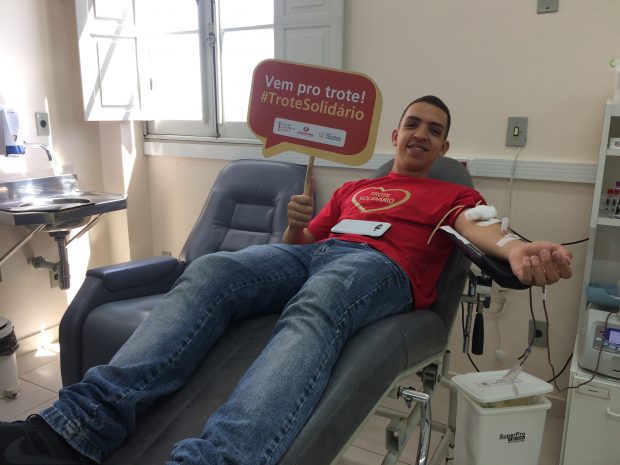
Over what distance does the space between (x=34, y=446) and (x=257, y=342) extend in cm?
54

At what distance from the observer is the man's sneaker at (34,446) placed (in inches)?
32.6

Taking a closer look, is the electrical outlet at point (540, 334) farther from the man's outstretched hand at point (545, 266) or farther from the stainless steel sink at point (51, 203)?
the stainless steel sink at point (51, 203)

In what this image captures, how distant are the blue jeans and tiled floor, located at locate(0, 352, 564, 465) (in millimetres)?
692

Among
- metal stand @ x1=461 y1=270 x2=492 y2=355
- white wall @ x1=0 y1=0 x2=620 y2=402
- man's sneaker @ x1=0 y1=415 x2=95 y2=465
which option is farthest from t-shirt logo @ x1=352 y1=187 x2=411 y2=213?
man's sneaker @ x1=0 y1=415 x2=95 y2=465

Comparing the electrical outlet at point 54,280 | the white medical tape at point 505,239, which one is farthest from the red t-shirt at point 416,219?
the electrical outlet at point 54,280

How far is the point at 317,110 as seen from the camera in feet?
4.33

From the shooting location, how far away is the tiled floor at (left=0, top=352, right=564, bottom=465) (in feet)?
5.54

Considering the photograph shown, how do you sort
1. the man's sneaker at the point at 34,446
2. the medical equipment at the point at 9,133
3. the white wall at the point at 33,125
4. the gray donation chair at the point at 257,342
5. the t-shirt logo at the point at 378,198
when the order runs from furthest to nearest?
the white wall at the point at 33,125, the medical equipment at the point at 9,133, the t-shirt logo at the point at 378,198, the gray donation chair at the point at 257,342, the man's sneaker at the point at 34,446

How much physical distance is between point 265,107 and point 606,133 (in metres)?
1.05

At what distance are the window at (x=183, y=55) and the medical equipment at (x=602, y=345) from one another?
4.73ft

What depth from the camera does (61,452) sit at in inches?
34.4

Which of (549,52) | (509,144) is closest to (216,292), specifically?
(509,144)

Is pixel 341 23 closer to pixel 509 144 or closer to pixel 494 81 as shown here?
pixel 494 81

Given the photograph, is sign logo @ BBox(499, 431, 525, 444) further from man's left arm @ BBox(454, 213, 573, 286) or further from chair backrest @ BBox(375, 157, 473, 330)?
man's left arm @ BBox(454, 213, 573, 286)
